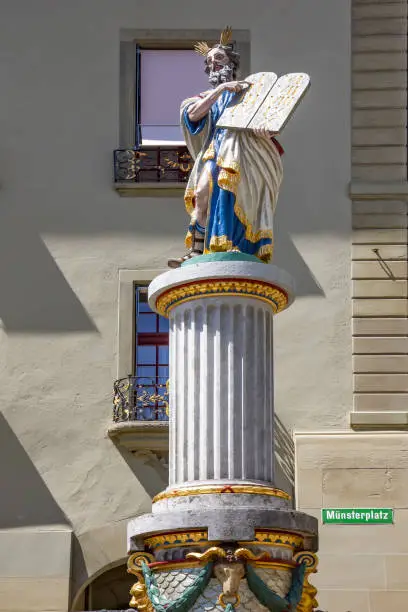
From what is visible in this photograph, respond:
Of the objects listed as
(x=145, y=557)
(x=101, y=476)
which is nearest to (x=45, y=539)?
(x=101, y=476)

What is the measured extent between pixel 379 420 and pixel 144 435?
118 inches

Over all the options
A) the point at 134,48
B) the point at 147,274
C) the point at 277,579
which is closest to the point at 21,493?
the point at 147,274

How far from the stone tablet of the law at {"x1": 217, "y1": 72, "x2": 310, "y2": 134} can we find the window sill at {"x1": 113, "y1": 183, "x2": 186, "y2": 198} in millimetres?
8262

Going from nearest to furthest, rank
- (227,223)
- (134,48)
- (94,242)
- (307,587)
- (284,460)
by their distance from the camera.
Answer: (307,587)
(227,223)
(284,460)
(94,242)
(134,48)

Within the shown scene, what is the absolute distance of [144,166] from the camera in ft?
69.1

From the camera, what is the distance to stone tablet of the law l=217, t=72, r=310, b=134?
1232cm

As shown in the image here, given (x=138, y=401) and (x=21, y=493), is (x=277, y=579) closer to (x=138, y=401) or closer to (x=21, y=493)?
(x=138, y=401)

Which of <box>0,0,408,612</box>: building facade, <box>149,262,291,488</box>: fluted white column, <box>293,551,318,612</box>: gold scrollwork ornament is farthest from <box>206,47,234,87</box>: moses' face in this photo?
<box>0,0,408,612</box>: building facade

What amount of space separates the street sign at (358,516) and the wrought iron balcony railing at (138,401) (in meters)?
2.43

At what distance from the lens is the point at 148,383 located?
66.4ft

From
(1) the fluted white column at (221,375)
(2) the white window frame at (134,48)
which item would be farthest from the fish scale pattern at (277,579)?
(2) the white window frame at (134,48)

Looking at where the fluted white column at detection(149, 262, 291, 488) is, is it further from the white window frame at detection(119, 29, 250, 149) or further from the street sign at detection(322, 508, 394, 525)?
the white window frame at detection(119, 29, 250, 149)

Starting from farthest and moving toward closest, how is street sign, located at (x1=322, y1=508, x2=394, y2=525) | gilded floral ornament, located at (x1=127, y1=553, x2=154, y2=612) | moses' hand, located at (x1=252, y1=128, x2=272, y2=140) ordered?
street sign, located at (x1=322, y1=508, x2=394, y2=525)
moses' hand, located at (x1=252, y1=128, x2=272, y2=140)
gilded floral ornament, located at (x1=127, y1=553, x2=154, y2=612)

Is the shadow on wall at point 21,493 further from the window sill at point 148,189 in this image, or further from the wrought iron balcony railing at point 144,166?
the wrought iron balcony railing at point 144,166
